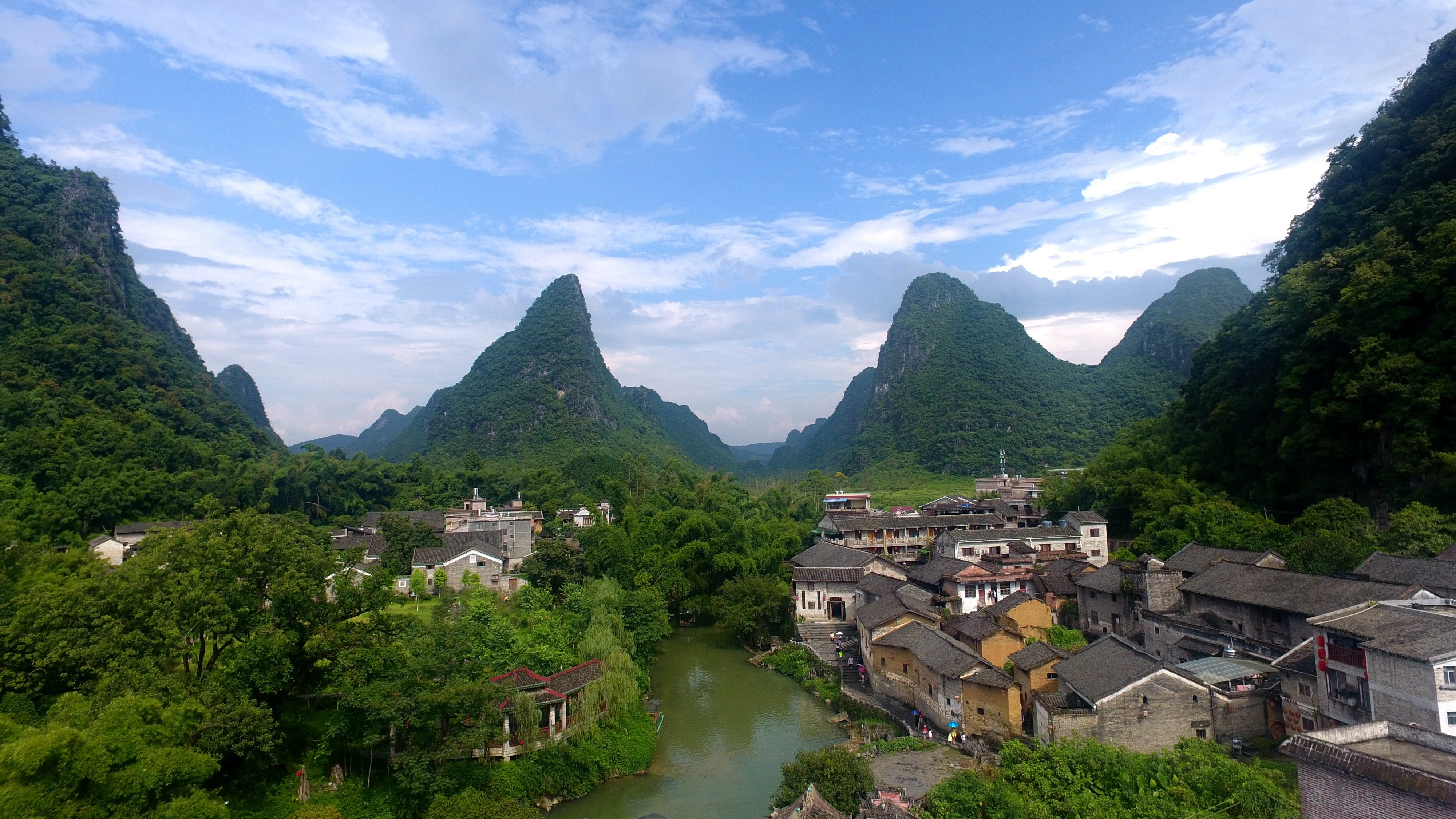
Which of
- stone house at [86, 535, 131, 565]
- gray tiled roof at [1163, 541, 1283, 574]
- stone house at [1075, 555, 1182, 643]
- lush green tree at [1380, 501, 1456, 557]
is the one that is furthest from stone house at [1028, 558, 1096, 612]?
stone house at [86, 535, 131, 565]

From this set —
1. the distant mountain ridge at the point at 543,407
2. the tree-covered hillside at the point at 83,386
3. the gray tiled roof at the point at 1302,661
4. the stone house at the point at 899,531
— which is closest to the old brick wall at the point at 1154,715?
the gray tiled roof at the point at 1302,661

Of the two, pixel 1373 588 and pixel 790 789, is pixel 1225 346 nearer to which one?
pixel 1373 588

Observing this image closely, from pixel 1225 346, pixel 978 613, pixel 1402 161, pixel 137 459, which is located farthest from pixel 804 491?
pixel 137 459

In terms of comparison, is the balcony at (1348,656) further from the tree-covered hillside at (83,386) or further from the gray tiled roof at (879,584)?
the tree-covered hillside at (83,386)

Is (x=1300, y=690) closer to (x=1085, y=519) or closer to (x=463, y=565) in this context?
(x=1085, y=519)

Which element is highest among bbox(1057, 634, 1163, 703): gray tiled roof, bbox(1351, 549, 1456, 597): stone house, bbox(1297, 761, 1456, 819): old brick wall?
bbox(1297, 761, 1456, 819): old brick wall

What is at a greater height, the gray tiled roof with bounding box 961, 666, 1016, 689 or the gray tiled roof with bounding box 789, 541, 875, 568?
the gray tiled roof with bounding box 789, 541, 875, 568

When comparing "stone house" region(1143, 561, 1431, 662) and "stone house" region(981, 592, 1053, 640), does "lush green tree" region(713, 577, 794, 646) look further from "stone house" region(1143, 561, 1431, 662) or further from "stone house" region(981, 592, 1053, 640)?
"stone house" region(1143, 561, 1431, 662)
